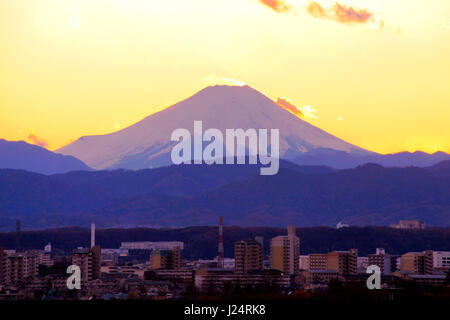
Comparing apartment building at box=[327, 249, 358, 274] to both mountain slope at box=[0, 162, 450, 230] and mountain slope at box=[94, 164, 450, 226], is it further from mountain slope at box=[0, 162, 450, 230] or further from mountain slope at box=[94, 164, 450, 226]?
mountain slope at box=[94, 164, 450, 226]

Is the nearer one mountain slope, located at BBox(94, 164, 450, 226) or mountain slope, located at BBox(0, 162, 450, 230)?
mountain slope, located at BBox(0, 162, 450, 230)

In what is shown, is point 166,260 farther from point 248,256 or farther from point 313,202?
point 313,202

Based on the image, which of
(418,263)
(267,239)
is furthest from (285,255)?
(267,239)

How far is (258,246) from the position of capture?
257ft

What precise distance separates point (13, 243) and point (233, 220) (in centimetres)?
5912

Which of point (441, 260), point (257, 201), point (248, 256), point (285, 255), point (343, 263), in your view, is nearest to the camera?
point (248, 256)

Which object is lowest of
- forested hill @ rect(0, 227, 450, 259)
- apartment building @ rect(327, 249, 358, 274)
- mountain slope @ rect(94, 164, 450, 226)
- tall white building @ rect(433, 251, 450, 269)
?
apartment building @ rect(327, 249, 358, 274)

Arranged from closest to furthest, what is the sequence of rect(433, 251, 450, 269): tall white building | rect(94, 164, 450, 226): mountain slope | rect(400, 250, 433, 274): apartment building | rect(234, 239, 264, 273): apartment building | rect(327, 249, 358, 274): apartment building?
rect(234, 239, 264, 273): apartment building < rect(327, 249, 358, 274): apartment building < rect(400, 250, 433, 274): apartment building < rect(433, 251, 450, 269): tall white building < rect(94, 164, 450, 226): mountain slope

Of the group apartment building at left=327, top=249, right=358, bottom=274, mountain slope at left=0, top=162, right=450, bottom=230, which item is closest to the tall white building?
apartment building at left=327, top=249, right=358, bottom=274

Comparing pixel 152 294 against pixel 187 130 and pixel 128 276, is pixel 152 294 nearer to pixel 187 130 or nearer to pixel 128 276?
pixel 128 276

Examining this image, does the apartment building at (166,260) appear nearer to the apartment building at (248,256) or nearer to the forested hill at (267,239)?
the apartment building at (248,256)

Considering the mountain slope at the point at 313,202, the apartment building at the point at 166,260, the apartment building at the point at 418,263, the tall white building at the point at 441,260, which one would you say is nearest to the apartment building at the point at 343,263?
the apartment building at the point at 418,263

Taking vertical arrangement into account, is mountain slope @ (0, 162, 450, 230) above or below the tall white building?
above

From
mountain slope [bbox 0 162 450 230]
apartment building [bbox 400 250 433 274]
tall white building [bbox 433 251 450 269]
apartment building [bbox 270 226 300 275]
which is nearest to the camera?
apartment building [bbox 400 250 433 274]
